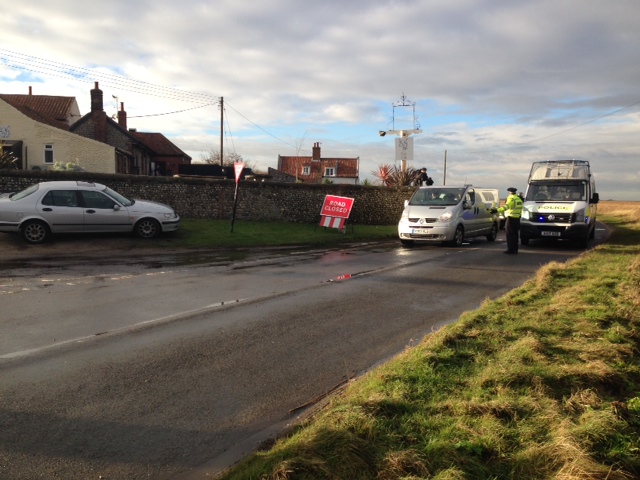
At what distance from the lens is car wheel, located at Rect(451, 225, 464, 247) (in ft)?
56.0

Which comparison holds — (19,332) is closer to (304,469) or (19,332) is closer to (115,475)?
(115,475)

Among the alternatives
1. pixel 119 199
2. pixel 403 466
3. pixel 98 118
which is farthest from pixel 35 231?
pixel 98 118

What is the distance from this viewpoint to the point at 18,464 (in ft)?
11.2

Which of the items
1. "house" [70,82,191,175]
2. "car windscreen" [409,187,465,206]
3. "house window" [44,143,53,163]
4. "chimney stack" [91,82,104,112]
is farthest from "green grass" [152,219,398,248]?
"chimney stack" [91,82,104,112]

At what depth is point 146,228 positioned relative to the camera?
1670 centimetres

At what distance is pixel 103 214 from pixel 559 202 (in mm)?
14349

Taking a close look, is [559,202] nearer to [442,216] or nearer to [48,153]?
[442,216]

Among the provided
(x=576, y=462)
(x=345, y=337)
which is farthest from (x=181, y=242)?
(x=576, y=462)

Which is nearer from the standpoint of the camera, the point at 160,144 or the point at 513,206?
the point at 513,206

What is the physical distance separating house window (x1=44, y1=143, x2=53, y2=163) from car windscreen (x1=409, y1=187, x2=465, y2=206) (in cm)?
2790

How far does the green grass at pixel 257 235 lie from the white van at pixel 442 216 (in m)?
3.29

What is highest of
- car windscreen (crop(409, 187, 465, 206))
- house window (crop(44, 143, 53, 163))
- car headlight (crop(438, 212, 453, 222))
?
house window (crop(44, 143, 53, 163))

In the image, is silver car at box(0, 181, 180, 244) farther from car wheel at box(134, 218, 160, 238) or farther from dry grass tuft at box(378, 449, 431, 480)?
dry grass tuft at box(378, 449, 431, 480)

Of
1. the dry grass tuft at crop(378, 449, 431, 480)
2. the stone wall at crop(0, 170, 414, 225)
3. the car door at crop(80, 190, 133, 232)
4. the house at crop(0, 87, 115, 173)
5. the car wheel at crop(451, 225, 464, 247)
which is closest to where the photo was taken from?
the dry grass tuft at crop(378, 449, 431, 480)
